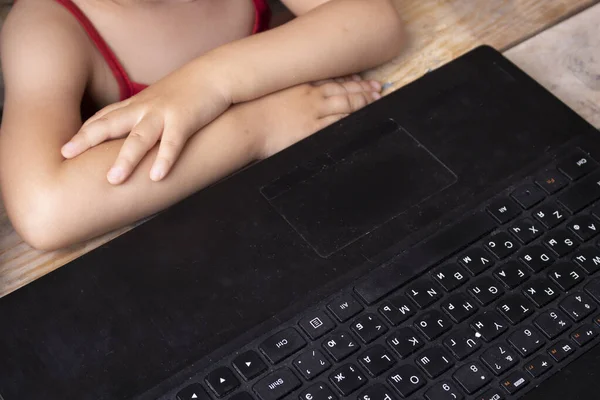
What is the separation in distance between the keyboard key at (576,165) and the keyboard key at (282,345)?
0.84ft

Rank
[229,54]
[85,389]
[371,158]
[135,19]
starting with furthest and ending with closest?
[135,19], [229,54], [371,158], [85,389]

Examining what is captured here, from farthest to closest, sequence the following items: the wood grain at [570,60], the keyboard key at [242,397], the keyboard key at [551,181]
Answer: the wood grain at [570,60]
the keyboard key at [551,181]
the keyboard key at [242,397]

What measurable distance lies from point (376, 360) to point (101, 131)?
0.33 meters

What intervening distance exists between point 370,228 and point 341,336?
0.33 feet

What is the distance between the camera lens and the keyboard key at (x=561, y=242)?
1.90 feet

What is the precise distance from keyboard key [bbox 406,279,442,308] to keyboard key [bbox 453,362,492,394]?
0.17 ft

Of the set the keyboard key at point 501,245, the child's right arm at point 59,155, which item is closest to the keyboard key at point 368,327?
the keyboard key at point 501,245

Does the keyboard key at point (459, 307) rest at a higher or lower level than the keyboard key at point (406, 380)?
higher

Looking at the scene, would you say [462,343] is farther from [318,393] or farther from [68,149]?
[68,149]

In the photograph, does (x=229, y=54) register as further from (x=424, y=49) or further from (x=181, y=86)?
(x=424, y=49)

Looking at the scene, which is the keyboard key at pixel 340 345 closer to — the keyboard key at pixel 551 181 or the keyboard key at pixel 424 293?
the keyboard key at pixel 424 293

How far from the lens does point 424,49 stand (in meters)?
0.78

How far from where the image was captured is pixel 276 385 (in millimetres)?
514

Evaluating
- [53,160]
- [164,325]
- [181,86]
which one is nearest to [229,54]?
[181,86]
